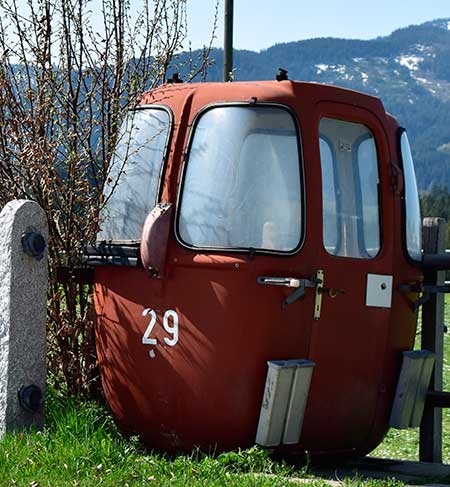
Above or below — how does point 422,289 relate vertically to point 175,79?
below

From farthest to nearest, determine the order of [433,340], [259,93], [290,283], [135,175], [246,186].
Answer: [433,340] < [135,175] < [259,93] < [246,186] < [290,283]

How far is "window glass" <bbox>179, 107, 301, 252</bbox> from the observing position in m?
6.94

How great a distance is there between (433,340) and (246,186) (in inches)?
96.9

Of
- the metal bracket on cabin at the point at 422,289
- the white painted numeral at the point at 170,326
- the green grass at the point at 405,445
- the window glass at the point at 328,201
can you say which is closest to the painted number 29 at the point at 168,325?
the white painted numeral at the point at 170,326

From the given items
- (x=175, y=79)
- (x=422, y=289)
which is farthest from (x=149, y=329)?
(x=422, y=289)

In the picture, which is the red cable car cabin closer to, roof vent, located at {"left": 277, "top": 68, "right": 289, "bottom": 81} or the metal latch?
the metal latch

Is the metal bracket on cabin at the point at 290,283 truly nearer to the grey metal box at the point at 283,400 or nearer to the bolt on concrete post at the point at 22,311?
the grey metal box at the point at 283,400

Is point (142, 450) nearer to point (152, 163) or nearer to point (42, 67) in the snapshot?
point (152, 163)

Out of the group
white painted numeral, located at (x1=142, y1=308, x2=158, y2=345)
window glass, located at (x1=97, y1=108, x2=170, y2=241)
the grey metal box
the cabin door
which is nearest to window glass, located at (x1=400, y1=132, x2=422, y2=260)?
the cabin door

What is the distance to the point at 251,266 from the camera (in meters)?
6.87

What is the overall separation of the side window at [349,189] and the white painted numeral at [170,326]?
3.34 feet

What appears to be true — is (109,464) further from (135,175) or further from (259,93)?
(259,93)

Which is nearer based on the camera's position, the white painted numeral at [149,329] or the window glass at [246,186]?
the window glass at [246,186]

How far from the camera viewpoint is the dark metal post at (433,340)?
8.61 metres
